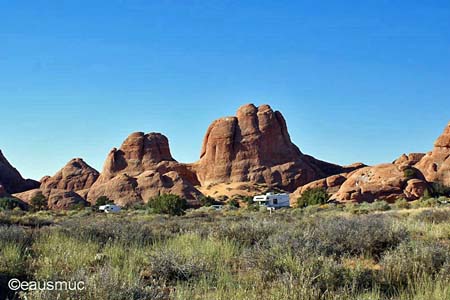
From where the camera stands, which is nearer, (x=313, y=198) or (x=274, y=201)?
(x=313, y=198)

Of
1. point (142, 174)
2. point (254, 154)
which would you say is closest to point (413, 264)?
point (142, 174)

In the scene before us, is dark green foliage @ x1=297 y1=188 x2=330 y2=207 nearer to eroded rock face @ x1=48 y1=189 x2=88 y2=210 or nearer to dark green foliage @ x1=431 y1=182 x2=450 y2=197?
dark green foliage @ x1=431 y1=182 x2=450 y2=197

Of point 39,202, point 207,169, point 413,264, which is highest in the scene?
point 207,169

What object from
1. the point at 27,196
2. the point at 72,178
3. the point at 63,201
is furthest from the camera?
the point at 72,178

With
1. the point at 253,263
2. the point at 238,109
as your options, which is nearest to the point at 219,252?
the point at 253,263

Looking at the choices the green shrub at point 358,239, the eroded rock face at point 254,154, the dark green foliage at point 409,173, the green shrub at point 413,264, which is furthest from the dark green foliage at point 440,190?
the green shrub at point 413,264

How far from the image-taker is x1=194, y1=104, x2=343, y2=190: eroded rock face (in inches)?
3457

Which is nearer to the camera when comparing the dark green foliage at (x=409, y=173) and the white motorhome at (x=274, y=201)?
the dark green foliage at (x=409, y=173)

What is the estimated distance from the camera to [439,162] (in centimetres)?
6297

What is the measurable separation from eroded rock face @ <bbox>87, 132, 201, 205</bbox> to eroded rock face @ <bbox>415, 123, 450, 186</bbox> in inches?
1329

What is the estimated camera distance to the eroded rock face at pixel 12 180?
8731 centimetres

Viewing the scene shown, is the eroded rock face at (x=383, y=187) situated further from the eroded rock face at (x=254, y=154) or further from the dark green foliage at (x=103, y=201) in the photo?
the dark green foliage at (x=103, y=201)

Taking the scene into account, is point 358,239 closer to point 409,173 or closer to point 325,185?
point 409,173

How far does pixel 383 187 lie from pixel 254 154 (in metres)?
41.4
